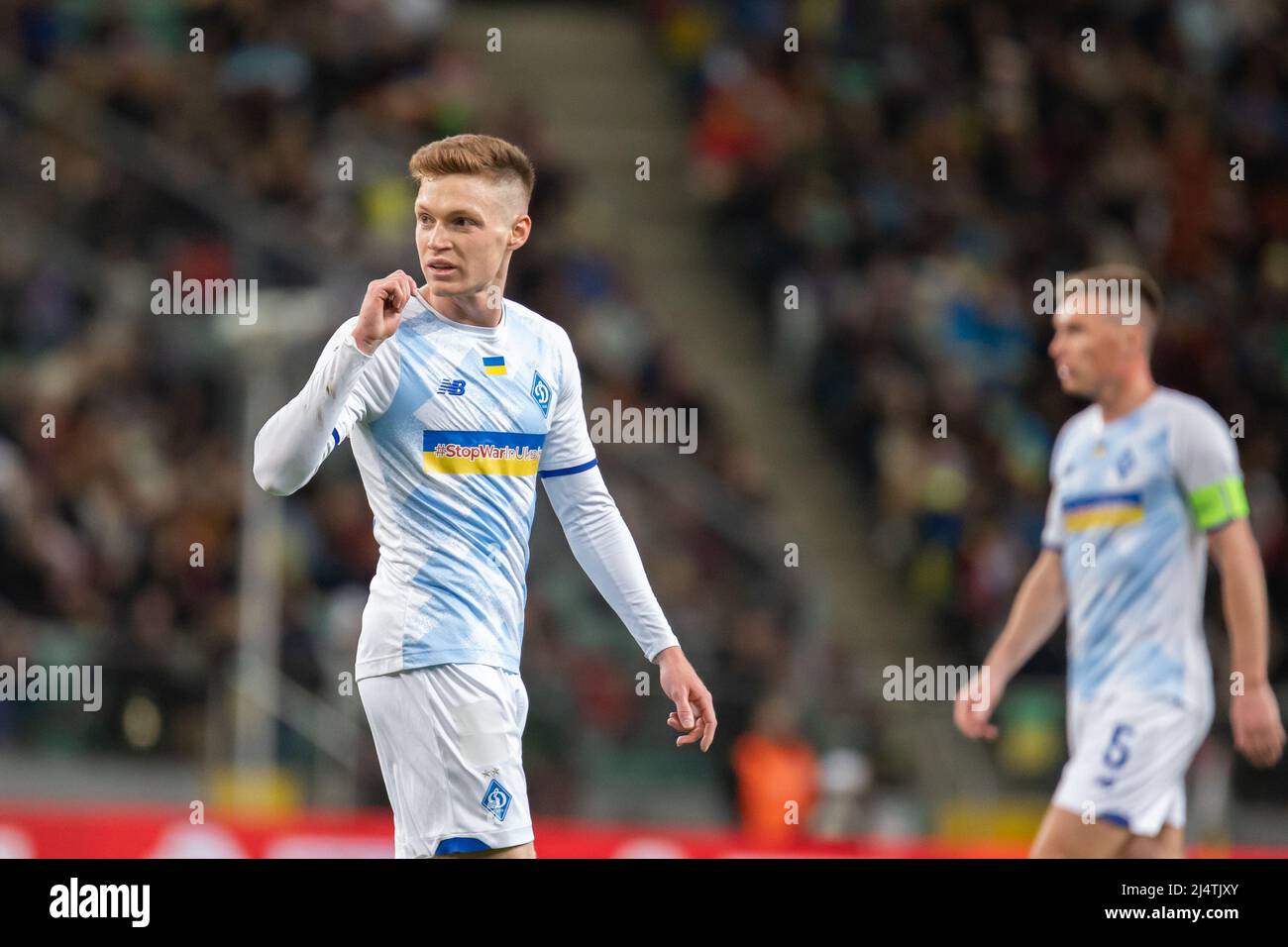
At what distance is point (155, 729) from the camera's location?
10328mm

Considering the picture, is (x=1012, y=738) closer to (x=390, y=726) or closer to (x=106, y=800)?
(x=106, y=800)

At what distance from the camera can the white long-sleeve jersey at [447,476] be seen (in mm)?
5246

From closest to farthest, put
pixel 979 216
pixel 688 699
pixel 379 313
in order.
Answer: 1. pixel 379 313
2. pixel 688 699
3. pixel 979 216

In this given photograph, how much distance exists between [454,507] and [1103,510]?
288 cm

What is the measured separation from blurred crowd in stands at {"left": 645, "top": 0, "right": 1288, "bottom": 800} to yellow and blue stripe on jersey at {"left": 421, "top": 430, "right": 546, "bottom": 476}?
8274mm

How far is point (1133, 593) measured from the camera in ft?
23.3

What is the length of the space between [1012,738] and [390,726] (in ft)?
23.1

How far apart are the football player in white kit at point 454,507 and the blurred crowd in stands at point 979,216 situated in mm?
8319

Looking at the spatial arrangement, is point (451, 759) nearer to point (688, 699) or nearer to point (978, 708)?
point (688, 699)

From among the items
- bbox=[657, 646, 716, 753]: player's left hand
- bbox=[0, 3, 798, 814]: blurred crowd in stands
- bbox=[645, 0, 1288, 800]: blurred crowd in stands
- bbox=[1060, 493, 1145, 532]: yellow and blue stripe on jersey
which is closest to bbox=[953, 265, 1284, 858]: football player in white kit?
bbox=[1060, 493, 1145, 532]: yellow and blue stripe on jersey

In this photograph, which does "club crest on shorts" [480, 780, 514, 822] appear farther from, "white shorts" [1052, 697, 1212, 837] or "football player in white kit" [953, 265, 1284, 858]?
"white shorts" [1052, 697, 1212, 837]

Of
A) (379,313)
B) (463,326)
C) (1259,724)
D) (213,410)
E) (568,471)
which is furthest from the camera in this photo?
(213,410)

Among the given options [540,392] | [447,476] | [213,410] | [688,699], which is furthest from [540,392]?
[213,410]
